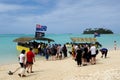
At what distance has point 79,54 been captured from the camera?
1778 centimetres

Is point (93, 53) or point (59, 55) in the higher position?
point (93, 53)

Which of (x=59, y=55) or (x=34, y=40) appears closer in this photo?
(x=59, y=55)

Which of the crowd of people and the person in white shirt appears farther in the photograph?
the person in white shirt

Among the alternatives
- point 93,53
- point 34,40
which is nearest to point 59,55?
point 93,53

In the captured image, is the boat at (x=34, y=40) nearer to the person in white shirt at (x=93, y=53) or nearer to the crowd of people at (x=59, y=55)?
the crowd of people at (x=59, y=55)

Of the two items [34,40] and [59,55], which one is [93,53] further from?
[34,40]

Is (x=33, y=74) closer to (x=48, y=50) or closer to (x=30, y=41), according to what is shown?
(x=48, y=50)

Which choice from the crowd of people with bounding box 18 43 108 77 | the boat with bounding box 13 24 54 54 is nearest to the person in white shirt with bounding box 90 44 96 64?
the crowd of people with bounding box 18 43 108 77

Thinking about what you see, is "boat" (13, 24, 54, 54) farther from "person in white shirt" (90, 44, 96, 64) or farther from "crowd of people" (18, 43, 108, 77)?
"person in white shirt" (90, 44, 96, 64)

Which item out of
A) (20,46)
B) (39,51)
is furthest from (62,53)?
(20,46)

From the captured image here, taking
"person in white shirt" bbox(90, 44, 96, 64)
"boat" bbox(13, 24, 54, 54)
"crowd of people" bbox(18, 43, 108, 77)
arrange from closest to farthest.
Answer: "crowd of people" bbox(18, 43, 108, 77) → "person in white shirt" bbox(90, 44, 96, 64) → "boat" bbox(13, 24, 54, 54)

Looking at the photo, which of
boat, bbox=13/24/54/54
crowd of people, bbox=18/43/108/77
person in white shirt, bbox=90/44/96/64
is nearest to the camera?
crowd of people, bbox=18/43/108/77

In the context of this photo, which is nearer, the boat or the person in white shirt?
the person in white shirt

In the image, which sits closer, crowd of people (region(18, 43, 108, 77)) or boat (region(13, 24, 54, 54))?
crowd of people (region(18, 43, 108, 77))
